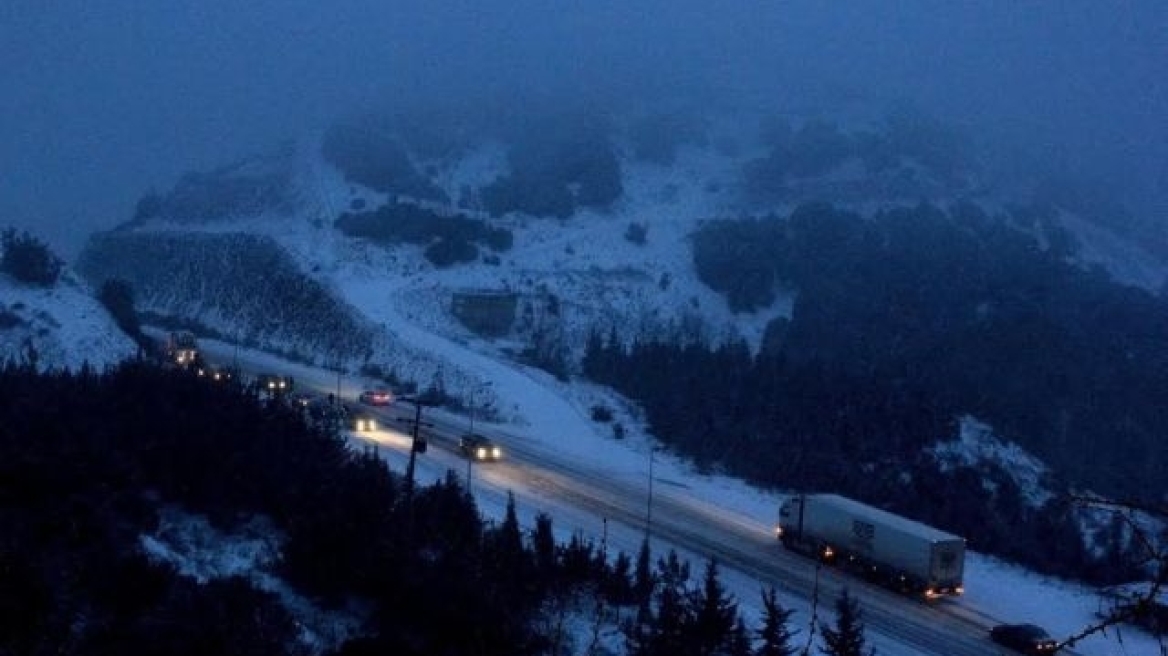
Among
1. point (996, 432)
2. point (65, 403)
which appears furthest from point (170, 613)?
point (996, 432)

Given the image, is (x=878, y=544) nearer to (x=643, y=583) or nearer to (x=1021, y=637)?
(x=1021, y=637)

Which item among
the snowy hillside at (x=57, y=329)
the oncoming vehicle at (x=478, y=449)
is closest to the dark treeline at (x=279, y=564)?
the oncoming vehicle at (x=478, y=449)

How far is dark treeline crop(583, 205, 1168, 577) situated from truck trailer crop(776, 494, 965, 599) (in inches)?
416

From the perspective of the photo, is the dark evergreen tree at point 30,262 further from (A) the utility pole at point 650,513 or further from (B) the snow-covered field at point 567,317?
(A) the utility pole at point 650,513

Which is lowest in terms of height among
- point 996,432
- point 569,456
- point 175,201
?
point 569,456

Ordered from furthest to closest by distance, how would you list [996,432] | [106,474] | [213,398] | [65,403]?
[996,432], [213,398], [65,403], [106,474]

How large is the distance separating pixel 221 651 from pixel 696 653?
10.3m

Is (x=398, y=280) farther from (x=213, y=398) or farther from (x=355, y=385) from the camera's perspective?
(x=213, y=398)

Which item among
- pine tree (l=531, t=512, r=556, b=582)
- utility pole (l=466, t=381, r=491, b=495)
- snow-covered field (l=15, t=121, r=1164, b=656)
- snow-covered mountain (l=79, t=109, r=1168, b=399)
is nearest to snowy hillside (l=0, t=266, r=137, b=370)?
snow-covered field (l=15, t=121, r=1164, b=656)

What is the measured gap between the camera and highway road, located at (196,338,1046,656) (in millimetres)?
32312

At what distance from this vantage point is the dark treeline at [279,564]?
21391mm

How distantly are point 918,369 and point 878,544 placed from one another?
1691 inches

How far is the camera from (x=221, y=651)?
20.2m

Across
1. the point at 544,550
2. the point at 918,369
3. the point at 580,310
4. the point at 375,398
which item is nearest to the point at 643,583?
the point at 544,550
